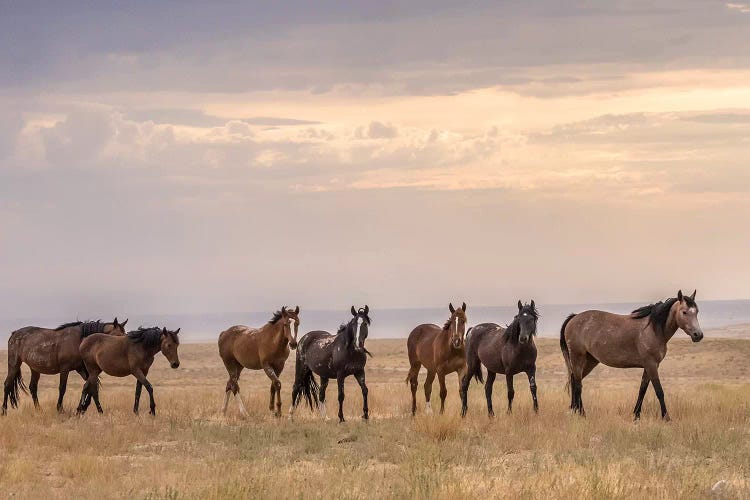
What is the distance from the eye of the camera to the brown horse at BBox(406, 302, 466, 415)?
18.7m

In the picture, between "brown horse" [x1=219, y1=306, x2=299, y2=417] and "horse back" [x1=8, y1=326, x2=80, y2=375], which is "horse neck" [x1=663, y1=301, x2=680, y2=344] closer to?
"brown horse" [x1=219, y1=306, x2=299, y2=417]

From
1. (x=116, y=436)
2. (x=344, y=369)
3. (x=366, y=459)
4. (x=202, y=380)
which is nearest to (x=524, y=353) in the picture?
(x=344, y=369)

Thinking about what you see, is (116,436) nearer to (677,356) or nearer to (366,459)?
(366,459)

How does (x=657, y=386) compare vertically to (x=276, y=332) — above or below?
below

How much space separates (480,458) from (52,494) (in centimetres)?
619

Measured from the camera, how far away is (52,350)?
70.2 feet

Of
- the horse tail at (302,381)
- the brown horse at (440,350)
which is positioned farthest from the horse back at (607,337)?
the horse tail at (302,381)

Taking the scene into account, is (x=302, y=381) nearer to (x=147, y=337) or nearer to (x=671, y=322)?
(x=147, y=337)

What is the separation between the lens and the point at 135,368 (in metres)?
20.0

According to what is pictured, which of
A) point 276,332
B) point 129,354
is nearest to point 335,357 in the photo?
point 276,332

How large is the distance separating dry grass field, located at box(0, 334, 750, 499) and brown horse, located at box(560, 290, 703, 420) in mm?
738

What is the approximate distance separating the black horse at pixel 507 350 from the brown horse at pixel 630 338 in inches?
51.1

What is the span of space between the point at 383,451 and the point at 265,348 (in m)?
6.26

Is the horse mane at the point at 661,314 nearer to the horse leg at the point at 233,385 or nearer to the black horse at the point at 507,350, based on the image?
the black horse at the point at 507,350
